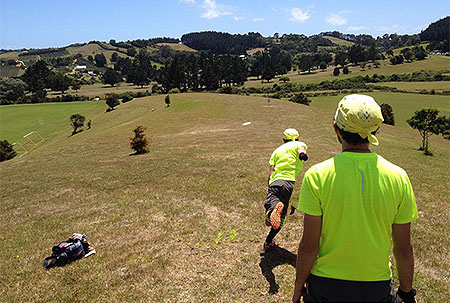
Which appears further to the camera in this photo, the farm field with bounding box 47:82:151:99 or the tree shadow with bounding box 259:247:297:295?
the farm field with bounding box 47:82:151:99

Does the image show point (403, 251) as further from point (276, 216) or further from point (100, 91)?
point (100, 91)

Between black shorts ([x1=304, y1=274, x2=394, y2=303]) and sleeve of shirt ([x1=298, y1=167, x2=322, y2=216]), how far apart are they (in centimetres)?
75

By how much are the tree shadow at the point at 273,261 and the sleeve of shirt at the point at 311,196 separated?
4023 mm

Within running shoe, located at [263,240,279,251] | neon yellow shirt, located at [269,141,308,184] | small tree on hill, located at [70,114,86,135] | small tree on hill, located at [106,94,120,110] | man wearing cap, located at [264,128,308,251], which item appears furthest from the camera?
small tree on hill, located at [106,94,120,110]

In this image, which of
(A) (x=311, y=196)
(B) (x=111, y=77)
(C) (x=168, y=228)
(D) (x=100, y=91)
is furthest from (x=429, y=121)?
(B) (x=111, y=77)

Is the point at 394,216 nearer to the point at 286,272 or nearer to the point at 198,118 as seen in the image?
the point at 286,272

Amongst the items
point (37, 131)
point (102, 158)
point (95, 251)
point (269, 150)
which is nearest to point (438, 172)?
point (269, 150)

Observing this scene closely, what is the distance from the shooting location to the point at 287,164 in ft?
22.4

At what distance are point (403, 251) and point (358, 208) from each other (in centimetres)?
89

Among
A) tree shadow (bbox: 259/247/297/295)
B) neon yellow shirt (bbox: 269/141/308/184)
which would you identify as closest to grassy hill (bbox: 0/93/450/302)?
tree shadow (bbox: 259/247/297/295)

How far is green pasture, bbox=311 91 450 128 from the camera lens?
55544 mm

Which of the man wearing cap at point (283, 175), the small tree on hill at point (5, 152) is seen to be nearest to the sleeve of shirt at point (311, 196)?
the man wearing cap at point (283, 175)

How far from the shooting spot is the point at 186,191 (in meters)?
13.0

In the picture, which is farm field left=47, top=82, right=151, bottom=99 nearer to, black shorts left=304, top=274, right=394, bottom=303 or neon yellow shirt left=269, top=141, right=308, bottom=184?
neon yellow shirt left=269, top=141, right=308, bottom=184
